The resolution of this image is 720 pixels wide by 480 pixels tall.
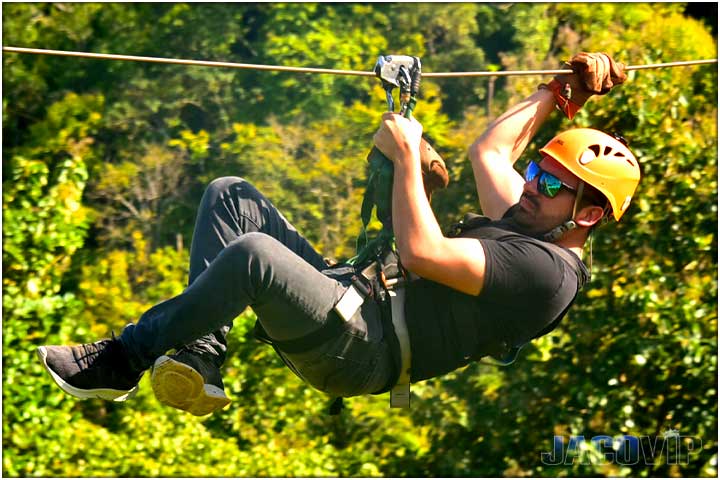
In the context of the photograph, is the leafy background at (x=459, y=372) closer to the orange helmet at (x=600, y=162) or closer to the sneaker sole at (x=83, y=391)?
the orange helmet at (x=600, y=162)

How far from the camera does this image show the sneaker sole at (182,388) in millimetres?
3863

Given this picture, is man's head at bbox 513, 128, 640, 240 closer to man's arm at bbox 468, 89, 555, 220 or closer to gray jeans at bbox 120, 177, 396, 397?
man's arm at bbox 468, 89, 555, 220

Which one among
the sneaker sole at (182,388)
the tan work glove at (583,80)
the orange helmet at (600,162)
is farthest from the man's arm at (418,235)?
the tan work glove at (583,80)

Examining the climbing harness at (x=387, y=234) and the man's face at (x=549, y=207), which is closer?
the climbing harness at (x=387, y=234)

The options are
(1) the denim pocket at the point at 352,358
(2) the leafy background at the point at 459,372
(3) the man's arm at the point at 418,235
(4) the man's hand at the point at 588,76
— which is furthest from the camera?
(2) the leafy background at the point at 459,372

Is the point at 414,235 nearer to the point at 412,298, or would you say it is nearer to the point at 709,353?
the point at 412,298

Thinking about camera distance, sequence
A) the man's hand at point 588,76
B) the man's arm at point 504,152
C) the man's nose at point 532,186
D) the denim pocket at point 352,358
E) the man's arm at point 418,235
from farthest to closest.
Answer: the man's hand at point 588,76 → the man's arm at point 504,152 → the man's nose at point 532,186 → the denim pocket at point 352,358 → the man's arm at point 418,235

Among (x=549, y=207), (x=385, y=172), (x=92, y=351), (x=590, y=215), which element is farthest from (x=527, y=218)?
(x=92, y=351)

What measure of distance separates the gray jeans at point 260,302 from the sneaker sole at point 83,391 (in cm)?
13

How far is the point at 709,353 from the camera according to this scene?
8297 millimetres

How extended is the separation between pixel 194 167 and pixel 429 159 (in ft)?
53.2

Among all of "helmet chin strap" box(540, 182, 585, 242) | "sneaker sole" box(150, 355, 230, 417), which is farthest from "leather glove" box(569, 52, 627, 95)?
"sneaker sole" box(150, 355, 230, 417)

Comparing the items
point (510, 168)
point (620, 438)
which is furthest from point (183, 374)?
point (620, 438)

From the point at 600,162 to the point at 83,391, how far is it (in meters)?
1.66
